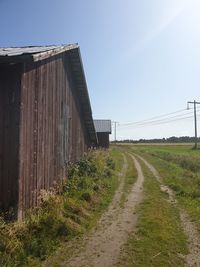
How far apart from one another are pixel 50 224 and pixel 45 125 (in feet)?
12.1

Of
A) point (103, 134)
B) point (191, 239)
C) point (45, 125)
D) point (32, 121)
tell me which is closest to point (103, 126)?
point (103, 134)

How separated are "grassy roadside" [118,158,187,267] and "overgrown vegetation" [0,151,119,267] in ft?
Answer: 4.64

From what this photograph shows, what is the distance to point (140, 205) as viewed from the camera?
12.4 m

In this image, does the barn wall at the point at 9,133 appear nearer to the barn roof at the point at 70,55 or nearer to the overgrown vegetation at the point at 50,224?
the barn roof at the point at 70,55

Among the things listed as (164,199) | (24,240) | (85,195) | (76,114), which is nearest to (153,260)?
(24,240)

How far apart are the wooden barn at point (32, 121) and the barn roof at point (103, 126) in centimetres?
3900

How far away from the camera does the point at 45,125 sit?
11305 mm

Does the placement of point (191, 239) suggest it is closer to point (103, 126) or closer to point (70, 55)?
point (70, 55)

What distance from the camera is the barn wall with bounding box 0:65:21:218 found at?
8.49 metres

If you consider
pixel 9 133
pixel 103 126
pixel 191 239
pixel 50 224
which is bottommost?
pixel 191 239

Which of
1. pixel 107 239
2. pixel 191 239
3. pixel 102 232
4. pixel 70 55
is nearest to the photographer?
pixel 107 239

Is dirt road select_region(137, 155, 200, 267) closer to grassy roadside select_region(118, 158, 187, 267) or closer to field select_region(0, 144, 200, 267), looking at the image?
field select_region(0, 144, 200, 267)

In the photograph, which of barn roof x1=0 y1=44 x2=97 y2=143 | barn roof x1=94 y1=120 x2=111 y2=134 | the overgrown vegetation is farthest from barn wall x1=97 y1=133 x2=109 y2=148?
the overgrown vegetation

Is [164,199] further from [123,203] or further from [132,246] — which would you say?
[132,246]
